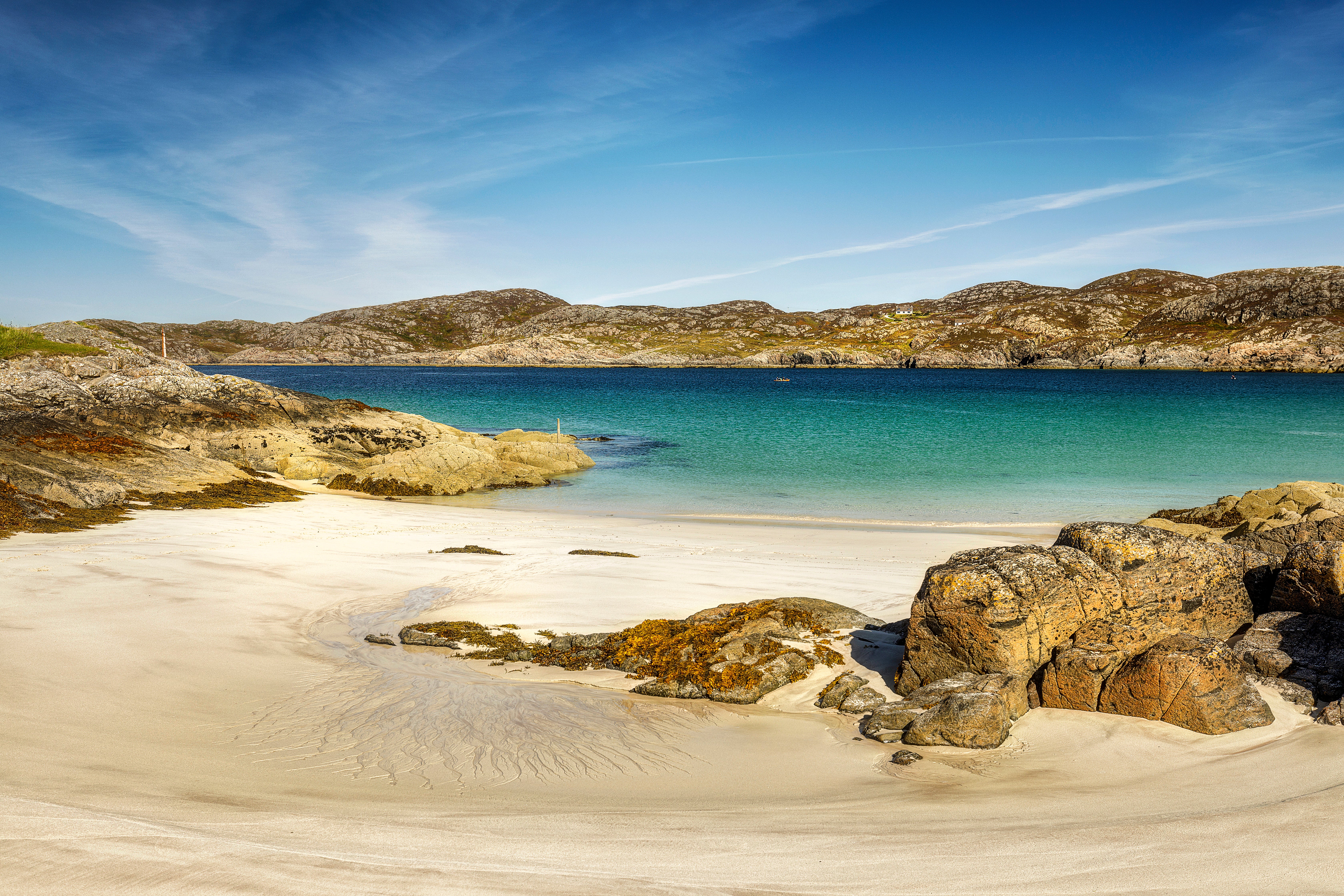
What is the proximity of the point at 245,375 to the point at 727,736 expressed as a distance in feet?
546

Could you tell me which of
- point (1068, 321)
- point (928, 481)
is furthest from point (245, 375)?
point (1068, 321)

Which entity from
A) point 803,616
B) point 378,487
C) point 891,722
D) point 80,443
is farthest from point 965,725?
point 80,443

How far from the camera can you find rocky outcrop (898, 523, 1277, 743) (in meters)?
5.99

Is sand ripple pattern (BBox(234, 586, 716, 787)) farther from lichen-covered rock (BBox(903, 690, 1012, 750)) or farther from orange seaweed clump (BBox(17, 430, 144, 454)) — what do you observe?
orange seaweed clump (BBox(17, 430, 144, 454))

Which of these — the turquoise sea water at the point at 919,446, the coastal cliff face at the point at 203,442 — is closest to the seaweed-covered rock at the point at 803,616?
the turquoise sea water at the point at 919,446

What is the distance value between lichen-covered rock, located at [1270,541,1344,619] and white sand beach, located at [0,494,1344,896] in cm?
142

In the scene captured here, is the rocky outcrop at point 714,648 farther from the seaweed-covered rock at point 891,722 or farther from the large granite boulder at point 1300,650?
the large granite boulder at point 1300,650

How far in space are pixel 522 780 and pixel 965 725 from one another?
3496 millimetres

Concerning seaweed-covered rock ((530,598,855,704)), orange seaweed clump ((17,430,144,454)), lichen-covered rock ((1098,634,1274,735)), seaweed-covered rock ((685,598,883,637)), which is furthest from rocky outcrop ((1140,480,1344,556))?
orange seaweed clump ((17,430,144,454))

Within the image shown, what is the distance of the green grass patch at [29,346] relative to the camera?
3334 centimetres

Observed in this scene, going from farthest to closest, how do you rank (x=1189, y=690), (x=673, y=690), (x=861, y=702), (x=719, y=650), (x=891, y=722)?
(x=719, y=650) → (x=673, y=690) → (x=861, y=702) → (x=891, y=722) → (x=1189, y=690)

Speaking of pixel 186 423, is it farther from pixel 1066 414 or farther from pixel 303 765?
pixel 1066 414

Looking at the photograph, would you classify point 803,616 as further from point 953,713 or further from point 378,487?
point 378,487

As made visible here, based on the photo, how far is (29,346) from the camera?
113ft
